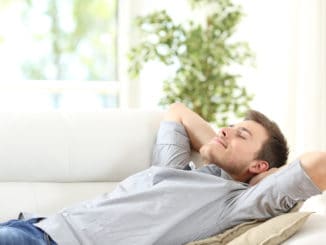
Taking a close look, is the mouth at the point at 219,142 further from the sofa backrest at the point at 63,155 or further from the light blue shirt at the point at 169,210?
the sofa backrest at the point at 63,155

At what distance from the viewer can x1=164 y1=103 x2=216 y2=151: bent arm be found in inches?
91.8

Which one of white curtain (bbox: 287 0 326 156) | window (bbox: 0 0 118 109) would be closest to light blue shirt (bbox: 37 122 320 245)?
white curtain (bbox: 287 0 326 156)

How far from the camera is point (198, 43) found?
11.4 feet

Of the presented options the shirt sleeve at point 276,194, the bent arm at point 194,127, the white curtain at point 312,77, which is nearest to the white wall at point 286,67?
the white curtain at point 312,77

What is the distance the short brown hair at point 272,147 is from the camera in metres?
2.09

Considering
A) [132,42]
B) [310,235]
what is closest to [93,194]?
[310,235]

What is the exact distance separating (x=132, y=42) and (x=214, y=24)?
2.80 ft

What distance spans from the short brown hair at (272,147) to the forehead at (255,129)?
0.04 ft

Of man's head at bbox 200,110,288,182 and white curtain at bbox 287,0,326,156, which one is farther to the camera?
white curtain at bbox 287,0,326,156

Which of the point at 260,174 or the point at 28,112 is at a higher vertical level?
the point at 28,112

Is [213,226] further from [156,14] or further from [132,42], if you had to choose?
[132,42]

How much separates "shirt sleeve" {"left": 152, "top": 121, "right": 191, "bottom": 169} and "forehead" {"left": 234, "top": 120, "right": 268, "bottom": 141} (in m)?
0.24

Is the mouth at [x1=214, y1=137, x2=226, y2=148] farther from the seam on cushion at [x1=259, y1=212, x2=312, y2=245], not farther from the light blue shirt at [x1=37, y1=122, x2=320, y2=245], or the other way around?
the seam on cushion at [x1=259, y1=212, x2=312, y2=245]

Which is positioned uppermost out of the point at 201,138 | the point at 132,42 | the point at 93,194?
the point at 132,42
